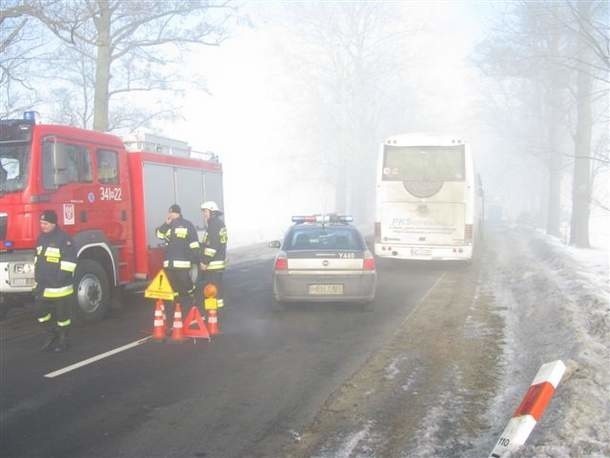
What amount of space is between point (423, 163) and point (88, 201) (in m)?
9.12

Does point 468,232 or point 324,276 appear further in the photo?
point 468,232

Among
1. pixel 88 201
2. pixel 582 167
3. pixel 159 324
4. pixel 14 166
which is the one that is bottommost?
pixel 159 324

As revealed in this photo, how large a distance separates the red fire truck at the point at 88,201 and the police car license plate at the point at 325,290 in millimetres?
3232

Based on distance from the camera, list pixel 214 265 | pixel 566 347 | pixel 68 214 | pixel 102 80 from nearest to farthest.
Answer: pixel 566 347, pixel 68 214, pixel 214 265, pixel 102 80

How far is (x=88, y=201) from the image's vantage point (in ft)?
30.5

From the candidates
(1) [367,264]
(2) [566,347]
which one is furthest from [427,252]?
(2) [566,347]

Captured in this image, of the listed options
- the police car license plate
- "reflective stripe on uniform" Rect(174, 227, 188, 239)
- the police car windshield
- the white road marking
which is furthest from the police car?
Result: the white road marking

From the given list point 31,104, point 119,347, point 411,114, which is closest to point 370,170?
point 411,114

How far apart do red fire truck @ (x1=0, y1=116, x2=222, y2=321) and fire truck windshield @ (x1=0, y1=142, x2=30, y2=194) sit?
0.05 feet

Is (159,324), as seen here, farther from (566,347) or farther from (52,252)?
(566,347)

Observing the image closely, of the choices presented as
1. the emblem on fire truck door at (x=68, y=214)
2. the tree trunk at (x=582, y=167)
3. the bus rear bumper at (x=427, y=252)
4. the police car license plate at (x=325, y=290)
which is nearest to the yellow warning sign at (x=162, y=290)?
the emblem on fire truck door at (x=68, y=214)

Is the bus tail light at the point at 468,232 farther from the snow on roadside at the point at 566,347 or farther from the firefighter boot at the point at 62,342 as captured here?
the firefighter boot at the point at 62,342

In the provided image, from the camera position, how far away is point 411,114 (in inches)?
1623

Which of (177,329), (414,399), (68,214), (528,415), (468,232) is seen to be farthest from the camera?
(468,232)
